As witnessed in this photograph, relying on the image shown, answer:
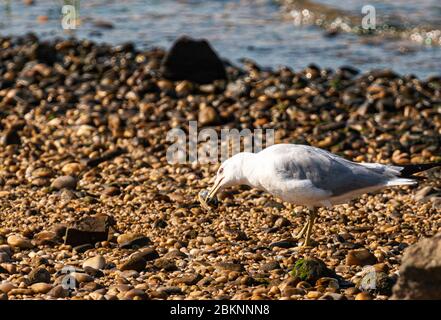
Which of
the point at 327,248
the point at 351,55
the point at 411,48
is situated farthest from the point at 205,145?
the point at 411,48

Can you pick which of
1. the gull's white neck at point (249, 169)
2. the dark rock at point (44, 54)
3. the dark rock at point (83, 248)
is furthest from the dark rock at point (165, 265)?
the dark rock at point (44, 54)

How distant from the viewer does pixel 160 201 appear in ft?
26.5

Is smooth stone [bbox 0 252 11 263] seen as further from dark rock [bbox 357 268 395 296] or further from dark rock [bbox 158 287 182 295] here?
dark rock [bbox 357 268 395 296]

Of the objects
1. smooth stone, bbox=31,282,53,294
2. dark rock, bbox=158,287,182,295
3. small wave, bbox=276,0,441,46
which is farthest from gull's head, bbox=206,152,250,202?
small wave, bbox=276,0,441,46

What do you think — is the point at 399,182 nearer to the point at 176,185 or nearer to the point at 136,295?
the point at 136,295

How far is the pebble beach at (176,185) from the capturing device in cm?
624

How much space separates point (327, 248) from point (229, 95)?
4972 mm

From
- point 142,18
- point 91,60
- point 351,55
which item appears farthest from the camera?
point 142,18

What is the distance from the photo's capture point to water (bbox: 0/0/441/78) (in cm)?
1470

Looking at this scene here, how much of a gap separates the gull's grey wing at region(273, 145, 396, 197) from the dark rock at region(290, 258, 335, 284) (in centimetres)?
Result: 69

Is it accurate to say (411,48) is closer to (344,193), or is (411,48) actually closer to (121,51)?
(121,51)

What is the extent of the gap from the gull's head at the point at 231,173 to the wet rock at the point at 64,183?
165 cm

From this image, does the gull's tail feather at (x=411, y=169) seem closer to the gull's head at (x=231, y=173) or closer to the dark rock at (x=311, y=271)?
the dark rock at (x=311, y=271)

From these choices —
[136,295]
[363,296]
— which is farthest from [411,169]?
[136,295]
